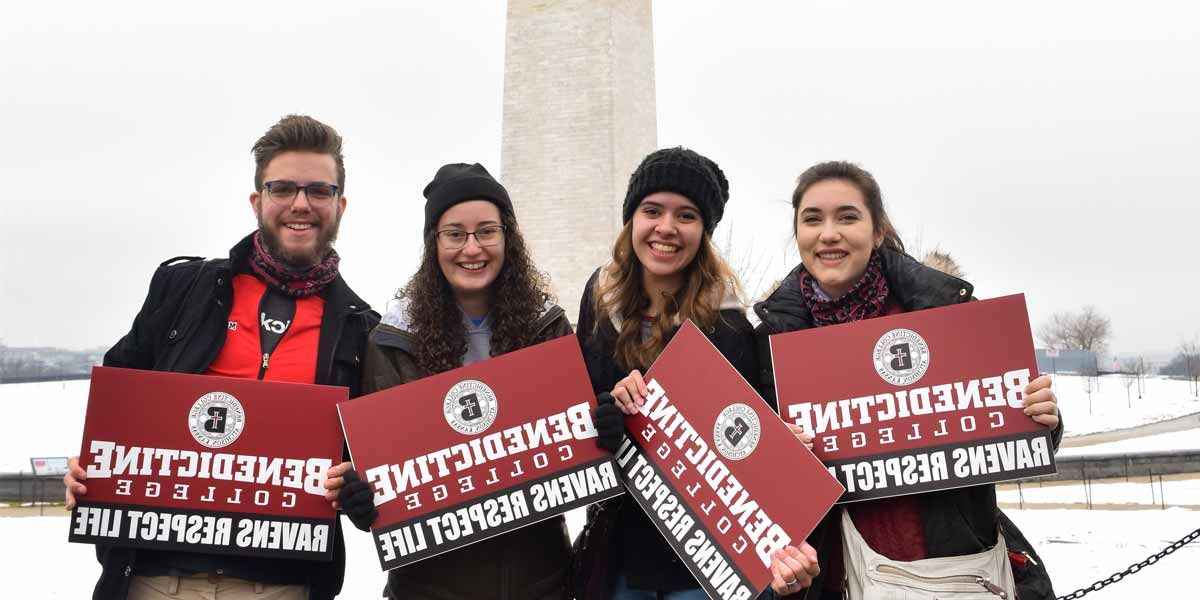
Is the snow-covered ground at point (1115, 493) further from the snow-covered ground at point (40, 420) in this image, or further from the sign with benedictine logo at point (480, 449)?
the snow-covered ground at point (40, 420)

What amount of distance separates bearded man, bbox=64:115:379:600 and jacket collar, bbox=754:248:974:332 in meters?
1.53

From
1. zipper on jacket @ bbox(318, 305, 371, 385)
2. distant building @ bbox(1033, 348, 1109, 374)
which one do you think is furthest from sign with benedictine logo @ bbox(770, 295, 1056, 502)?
distant building @ bbox(1033, 348, 1109, 374)

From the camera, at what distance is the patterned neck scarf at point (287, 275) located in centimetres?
376

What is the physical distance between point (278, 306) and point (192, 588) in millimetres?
1032

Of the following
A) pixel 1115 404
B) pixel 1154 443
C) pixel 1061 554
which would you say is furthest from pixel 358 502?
pixel 1115 404

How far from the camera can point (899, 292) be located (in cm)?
350

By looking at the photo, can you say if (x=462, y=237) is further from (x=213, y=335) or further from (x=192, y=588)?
(x=192, y=588)

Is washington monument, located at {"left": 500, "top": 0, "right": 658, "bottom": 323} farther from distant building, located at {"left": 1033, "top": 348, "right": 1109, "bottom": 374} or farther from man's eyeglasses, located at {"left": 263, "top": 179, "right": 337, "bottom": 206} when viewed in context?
distant building, located at {"left": 1033, "top": 348, "right": 1109, "bottom": 374}

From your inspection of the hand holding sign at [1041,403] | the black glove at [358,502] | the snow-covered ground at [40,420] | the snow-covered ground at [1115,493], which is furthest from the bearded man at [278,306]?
the snow-covered ground at [40,420]

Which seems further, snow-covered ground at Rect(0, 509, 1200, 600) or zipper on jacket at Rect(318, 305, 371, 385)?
snow-covered ground at Rect(0, 509, 1200, 600)

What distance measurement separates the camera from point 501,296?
3.68m

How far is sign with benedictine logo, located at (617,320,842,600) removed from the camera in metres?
3.17

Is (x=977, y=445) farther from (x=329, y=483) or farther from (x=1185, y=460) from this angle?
(x=1185, y=460)

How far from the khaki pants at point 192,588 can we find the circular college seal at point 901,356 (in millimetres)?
2262
